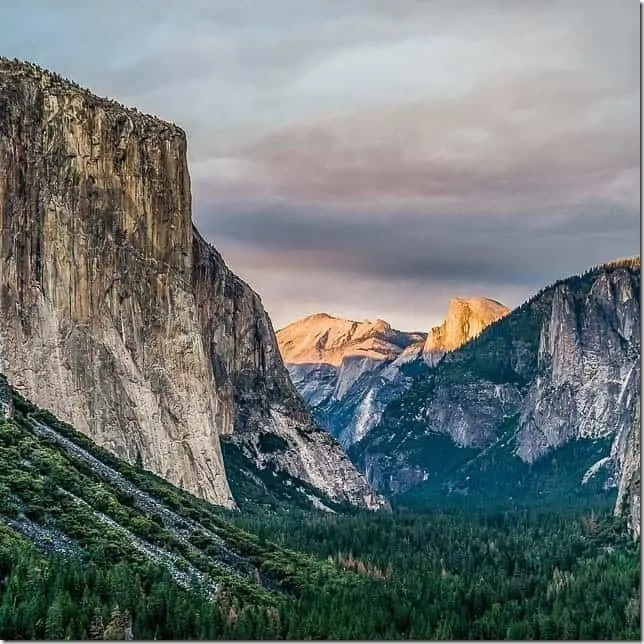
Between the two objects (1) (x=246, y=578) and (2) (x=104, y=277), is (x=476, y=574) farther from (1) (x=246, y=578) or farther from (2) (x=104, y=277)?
(2) (x=104, y=277)

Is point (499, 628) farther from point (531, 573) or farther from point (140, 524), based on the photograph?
point (531, 573)

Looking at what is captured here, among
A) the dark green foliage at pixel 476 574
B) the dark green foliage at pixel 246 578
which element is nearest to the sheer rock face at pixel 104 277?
the dark green foliage at pixel 246 578

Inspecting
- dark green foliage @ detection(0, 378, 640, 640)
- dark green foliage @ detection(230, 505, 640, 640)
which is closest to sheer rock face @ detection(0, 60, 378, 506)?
dark green foliage @ detection(0, 378, 640, 640)

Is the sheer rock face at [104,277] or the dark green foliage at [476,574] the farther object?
the sheer rock face at [104,277]

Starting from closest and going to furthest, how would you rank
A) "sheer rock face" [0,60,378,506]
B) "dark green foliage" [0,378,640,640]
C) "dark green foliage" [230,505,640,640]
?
"dark green foliage" [0,378,640,640]
"dark green foliage" [230,505,640,640]
"sheer rock face" [0,60,378,506]

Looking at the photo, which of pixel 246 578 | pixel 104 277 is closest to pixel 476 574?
pixel 246 578

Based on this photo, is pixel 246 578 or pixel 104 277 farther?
pixel 104 277

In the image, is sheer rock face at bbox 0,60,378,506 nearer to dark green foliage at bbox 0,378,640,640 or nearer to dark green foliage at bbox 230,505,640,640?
dark green foliage at bbox 0,378,640,640

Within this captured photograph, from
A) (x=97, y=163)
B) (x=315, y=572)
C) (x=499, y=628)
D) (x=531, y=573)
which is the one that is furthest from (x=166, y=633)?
(x=97, y=163)

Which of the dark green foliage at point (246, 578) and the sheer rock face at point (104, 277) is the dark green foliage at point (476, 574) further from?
the sheer rock face at point (104, 277)
